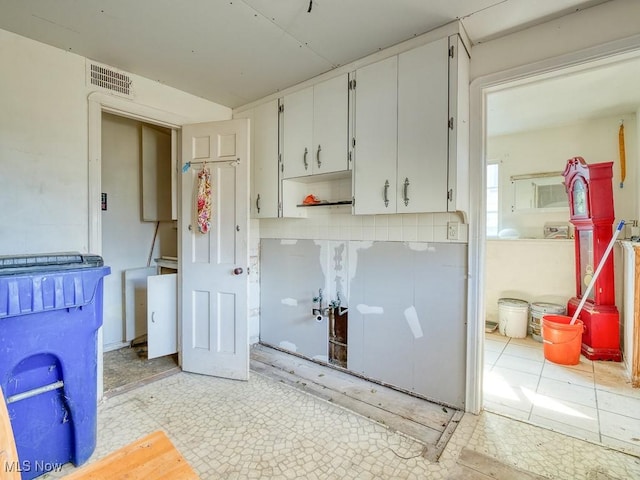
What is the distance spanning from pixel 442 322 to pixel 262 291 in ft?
5.92

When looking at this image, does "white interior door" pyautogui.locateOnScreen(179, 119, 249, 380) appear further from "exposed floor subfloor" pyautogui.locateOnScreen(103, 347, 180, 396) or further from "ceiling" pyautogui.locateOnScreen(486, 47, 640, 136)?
"ceiling" pyautogui.locateOnScreen(486, 47, 640, 136)

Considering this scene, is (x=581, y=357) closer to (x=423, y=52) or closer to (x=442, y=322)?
(x=442, y=322)

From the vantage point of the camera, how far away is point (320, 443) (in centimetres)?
177

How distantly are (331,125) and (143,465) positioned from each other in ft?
7.32

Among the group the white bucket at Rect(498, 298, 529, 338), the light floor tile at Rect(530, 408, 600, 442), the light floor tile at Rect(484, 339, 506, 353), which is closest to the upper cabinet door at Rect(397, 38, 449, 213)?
the light floor tile at Rect(530, 408, 600, 442)

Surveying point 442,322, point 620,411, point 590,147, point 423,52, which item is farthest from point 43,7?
point 590,147

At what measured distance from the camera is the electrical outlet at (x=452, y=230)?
82.7 inches

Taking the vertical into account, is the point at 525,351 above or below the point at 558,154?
below

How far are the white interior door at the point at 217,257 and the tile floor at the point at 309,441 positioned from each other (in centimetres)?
39

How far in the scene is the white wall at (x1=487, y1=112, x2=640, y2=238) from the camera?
10.4 ft

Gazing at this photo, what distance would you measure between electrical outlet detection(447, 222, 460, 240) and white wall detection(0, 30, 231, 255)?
8.19ft

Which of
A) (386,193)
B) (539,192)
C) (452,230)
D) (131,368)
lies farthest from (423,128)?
(131,368)

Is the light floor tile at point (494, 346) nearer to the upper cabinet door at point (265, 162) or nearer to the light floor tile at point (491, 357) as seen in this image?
the light floor tile at point (491, 357)

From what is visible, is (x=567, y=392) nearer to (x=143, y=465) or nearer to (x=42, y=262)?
(x=143, y=465)
